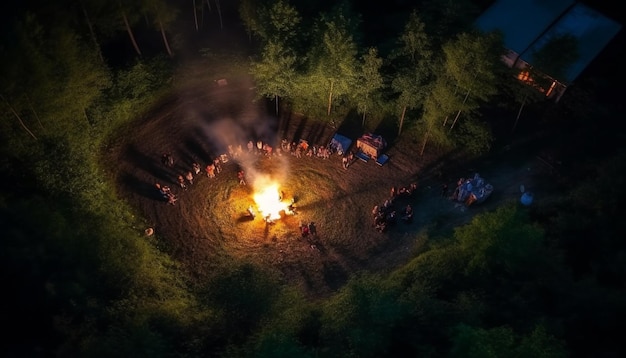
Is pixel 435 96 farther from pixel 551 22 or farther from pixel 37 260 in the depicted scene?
pixel 37 260

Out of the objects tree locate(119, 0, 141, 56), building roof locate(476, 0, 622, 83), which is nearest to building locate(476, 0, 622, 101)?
building roof locate(476, 0, 622, 83)

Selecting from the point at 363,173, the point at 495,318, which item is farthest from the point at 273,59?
the point at 495,318

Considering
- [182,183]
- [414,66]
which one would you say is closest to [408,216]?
[414,66]

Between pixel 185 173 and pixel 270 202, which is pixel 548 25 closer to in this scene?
pixel 270 202

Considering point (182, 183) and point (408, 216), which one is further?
point (182, 183)

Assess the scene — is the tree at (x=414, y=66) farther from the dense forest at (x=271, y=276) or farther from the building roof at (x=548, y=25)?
the building roof at (x=548, y=25)

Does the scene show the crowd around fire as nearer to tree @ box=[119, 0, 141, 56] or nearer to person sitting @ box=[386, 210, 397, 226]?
person sitting @ box=[386, 210, 397, 226]

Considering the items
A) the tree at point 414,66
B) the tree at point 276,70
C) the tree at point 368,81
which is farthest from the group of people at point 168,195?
the tree at point 414,66

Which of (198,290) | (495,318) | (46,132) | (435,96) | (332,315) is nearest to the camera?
(495,318)

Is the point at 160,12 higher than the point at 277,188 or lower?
higher
